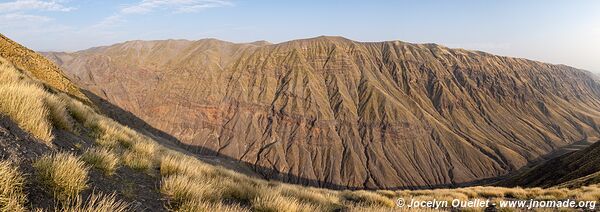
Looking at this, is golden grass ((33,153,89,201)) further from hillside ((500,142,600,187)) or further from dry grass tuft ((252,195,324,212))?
hillside ((500,142,600,187))

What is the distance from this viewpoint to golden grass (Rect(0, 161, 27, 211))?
3.60 metres

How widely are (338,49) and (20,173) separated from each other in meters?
196

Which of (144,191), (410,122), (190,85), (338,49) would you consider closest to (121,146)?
(144,191)

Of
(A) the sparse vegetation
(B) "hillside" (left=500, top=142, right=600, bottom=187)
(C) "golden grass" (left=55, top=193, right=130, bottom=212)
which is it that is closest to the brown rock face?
(B) "hillside" (left=500, top=142, right=600, bottom=187)

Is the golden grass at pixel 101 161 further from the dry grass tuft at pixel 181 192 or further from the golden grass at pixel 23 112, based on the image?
the dry grass tuft at pixel 181 192

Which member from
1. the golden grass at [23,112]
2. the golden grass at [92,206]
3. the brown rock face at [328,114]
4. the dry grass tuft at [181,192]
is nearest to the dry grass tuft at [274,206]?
the dry grass tuft at [181,192]

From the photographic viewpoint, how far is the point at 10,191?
3.83m

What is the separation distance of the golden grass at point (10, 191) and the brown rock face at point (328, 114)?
14226 centimetres

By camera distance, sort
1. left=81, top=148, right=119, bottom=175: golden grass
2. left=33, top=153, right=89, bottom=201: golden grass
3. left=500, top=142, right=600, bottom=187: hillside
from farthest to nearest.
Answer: left=500, top=142, right=600, bottom=187: hillside, left=81, top=148, right=119, bottom=175: golden grass, left=33, top=153, right=89, bottom=201: golden grass

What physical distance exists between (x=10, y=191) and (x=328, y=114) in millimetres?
165458

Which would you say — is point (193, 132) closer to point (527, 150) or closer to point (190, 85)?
point (190, 85)

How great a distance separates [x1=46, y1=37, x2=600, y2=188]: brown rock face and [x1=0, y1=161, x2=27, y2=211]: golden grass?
467 ft

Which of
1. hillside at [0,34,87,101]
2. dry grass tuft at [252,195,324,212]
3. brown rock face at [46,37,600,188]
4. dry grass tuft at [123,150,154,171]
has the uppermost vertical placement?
dry grass tuft at [123,150,154,171]

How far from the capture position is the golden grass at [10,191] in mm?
3602
